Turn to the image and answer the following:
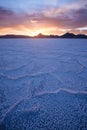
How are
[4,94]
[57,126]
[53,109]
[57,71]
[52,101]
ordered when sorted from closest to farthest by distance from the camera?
1. [57,126]
2. [53,109]
3. [52,101]
4. [4,94]
5. [57,71]

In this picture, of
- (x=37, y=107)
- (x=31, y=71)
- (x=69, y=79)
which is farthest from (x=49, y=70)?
(x=37, y=107)

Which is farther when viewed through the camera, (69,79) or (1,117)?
(69,79)

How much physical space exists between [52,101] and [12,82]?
0.68 m

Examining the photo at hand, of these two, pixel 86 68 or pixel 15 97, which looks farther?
pixel 86 68

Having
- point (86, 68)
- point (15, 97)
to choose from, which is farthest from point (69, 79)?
point (15, 97)

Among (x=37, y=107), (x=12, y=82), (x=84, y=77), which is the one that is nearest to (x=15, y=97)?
(x=37, y=107)

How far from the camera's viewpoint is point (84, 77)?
7.09 ft

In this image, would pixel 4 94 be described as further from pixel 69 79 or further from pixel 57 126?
pixel 69 79

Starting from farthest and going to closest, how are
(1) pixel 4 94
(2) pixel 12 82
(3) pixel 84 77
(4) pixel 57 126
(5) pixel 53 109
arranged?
(3) pixel 84 77 → (2) pixel 12 82 → (1) pixel 4 94 → (5) pixel 53 109 → (4) pixel 57 126

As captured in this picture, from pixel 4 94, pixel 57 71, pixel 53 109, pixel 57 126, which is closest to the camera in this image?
pixel 57 126

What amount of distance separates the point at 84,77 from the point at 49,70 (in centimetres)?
59

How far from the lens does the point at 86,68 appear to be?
103 inches

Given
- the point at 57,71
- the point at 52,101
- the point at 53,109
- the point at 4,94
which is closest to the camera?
the point at 53,109

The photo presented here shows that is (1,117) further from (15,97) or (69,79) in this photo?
(69,79)
